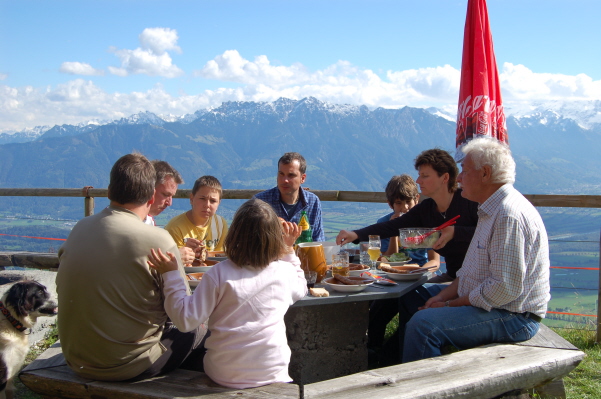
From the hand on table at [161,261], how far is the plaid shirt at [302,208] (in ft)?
7.60

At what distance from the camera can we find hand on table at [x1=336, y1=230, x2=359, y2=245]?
3578mm

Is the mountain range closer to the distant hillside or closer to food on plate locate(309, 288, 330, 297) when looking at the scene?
the distant hillside

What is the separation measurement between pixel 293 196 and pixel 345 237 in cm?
100

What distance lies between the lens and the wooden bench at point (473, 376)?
7.24 ft

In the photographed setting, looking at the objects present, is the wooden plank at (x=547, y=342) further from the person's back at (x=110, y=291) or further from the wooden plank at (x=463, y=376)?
the person's back at (x=110, y=291)

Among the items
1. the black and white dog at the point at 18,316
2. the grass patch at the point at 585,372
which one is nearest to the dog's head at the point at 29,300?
the black and white dog at the point at 18,316

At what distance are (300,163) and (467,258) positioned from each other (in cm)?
192

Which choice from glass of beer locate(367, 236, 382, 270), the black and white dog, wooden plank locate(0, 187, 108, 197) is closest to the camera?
the black and white dog

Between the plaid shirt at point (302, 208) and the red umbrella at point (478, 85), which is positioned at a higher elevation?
the red umbrella at point (478, 85)

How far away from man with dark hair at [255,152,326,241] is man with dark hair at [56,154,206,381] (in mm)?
2174

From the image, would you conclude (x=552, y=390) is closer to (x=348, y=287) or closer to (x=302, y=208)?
(x=348, y=287)

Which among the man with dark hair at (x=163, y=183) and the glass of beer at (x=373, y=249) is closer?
the glass of beer at (x=373, y=249)

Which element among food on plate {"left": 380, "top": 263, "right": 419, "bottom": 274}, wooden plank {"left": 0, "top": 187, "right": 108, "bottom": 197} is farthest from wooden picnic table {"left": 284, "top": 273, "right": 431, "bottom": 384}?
wooden plank {"left": 0, "top": 187, "right": 108, "bottom": 197}

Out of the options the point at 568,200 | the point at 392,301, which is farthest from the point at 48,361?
the point at 568,200
